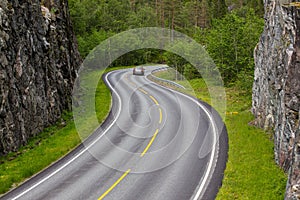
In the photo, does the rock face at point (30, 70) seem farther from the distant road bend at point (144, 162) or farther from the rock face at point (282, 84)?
the rock face at point (282, 84)

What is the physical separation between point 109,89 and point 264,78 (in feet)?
69.8

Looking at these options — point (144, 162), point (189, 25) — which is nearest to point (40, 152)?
point (144, 162)

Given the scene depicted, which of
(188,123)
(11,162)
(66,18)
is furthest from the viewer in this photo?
(66,18)

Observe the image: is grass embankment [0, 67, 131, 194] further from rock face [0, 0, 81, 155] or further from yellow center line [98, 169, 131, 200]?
yellow center line [98, 169, 131, 200]

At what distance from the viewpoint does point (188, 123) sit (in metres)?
21.7

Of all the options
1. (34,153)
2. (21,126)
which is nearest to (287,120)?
(34,153)

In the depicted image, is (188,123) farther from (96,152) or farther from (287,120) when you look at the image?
(287,120)

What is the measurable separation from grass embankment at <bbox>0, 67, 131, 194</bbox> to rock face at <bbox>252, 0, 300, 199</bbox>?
11405 mm

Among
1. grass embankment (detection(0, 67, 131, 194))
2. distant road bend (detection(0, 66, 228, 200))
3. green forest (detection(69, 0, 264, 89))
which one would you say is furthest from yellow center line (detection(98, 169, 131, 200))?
green forest (detection(69, 0, 264, 89))

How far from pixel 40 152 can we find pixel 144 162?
6.35 meters

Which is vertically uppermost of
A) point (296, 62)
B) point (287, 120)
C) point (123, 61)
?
point (296, 62)

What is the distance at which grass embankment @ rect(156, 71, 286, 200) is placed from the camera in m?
12.3

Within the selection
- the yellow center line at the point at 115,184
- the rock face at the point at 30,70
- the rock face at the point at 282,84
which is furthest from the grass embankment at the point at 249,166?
the rock face at the point at 30,70

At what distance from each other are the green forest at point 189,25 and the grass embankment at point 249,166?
9.39 meters
